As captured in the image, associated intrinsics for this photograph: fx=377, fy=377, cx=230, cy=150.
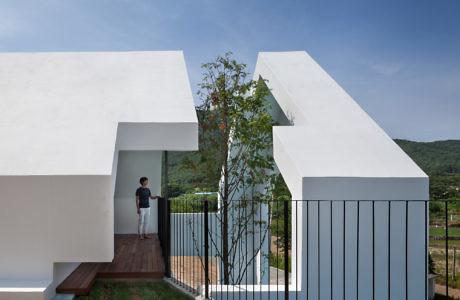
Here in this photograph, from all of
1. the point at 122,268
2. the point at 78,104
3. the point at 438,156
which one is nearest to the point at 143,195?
the point at 122,268

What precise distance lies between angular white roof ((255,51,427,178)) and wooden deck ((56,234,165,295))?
3159 mm

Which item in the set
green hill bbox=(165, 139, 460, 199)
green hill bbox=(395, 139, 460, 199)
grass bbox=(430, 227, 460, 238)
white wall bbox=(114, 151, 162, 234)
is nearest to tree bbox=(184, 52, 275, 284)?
white wall bbox=(114, 151, 162, 234)

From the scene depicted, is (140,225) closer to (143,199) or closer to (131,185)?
(143,199)

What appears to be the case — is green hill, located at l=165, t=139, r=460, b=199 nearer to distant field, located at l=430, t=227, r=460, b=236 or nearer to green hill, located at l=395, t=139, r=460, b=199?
A: green hill, located at l=395, t=139, r=460, b=199

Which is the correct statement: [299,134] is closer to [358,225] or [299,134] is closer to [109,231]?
[358,225]

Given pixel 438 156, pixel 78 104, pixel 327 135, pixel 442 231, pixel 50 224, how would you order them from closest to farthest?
pixel 50 224 → pixel 327 135 → pixel 78 104 → pixel 438 156 → pixel 442 231

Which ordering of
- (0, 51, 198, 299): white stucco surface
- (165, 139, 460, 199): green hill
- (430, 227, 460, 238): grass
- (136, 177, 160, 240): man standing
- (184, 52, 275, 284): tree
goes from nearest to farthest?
(0, 51, 198, 299): white stucco surface → (184, 52, 275, 284): tree → (136, 177, 160, 240): man standing → (165, 139, 460, 199): green hill → (430, 227, 460, 238): grass

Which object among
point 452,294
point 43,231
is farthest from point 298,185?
point 452,294

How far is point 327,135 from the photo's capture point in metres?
6.14

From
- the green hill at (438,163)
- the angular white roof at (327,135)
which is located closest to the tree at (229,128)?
the angular white roof at (327,135)

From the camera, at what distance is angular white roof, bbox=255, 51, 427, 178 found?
17.7ft

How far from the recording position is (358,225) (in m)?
5.02

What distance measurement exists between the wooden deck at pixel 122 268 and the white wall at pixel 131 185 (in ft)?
6.76

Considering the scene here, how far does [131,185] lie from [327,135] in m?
6.86
